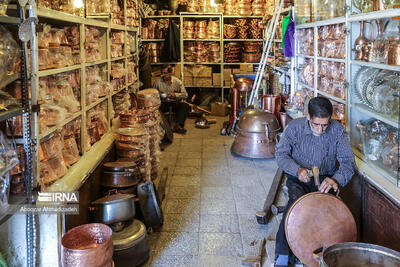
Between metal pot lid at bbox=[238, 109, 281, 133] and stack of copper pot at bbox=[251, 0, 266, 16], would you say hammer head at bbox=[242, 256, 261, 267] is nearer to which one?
metal pot lid at bbox=[238, 109, 281, 133]

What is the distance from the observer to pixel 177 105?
25.5 ft

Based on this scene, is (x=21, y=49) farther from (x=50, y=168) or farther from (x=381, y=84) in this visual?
(x=381, y=84)

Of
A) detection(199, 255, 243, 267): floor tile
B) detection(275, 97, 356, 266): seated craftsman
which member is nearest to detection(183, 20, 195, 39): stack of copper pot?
detection(275, 97, 356, 266): seated craftsman

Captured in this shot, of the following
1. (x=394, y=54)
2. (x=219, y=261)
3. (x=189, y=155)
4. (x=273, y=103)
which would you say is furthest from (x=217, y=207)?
(x=273, y=103)

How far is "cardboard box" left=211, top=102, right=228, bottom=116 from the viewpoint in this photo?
9.19m

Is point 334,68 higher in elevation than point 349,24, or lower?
lower

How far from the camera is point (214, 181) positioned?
4824 mm

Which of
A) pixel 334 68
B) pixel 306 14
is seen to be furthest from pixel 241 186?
pixel 306 14

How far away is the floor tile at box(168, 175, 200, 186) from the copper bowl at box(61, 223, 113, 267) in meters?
2.13

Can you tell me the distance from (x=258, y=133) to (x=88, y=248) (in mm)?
3517

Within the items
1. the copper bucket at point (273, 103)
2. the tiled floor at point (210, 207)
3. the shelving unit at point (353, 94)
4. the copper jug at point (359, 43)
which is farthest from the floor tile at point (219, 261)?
the copper bucket at point (273, 103)

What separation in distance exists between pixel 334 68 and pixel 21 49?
2887 millimetres

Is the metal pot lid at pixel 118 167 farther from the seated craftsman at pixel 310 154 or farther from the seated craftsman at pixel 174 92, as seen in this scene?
the seated craftsman at pixel 174 92

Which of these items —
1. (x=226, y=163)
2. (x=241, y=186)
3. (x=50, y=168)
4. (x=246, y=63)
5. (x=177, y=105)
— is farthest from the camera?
(x=246, y=63)
